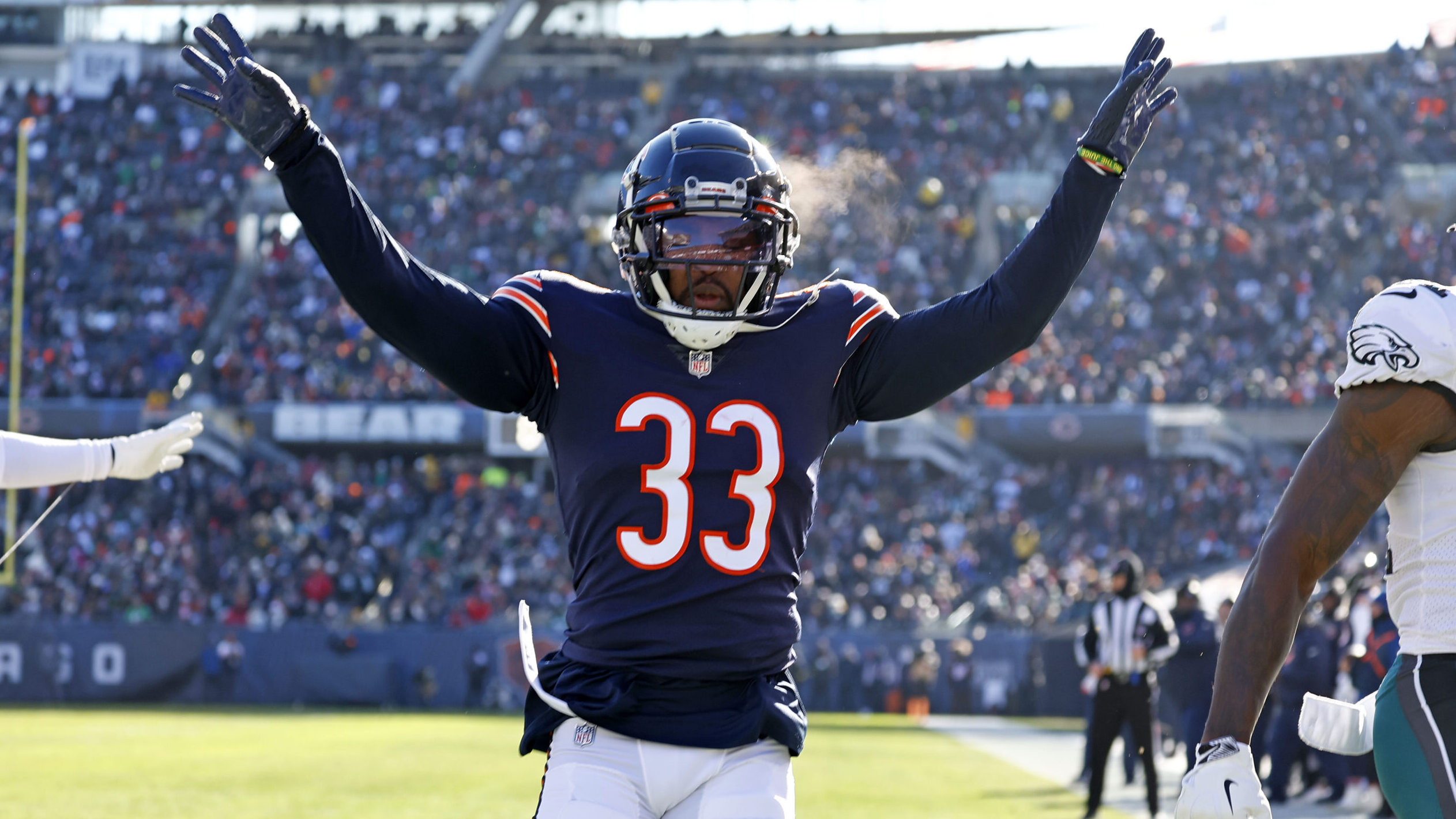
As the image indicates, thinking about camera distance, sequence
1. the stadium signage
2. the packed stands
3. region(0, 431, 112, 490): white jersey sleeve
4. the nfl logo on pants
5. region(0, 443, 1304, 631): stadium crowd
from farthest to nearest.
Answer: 1. the stadium signage
2. the packed stands
3. region(0, 443, 1304, 631): stadium crowd
4. region(0, 431, 112, 490): white jersey sleeve
5. the nfl logo on pants

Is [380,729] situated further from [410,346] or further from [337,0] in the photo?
[337,0]

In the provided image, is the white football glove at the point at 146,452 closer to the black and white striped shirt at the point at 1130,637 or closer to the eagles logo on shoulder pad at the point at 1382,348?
the eagles logo on shoulder pad at the point at 1382,348

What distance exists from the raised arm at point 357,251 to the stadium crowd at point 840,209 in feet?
77.8

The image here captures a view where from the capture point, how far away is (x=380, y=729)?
691 inches

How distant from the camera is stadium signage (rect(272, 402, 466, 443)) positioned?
2695cm

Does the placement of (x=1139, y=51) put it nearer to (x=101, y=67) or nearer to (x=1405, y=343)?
(x=1405, y=343)

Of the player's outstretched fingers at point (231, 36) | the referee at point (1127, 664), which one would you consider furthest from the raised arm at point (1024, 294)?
the referee at point (1127, 664)

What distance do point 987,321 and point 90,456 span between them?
4.07m

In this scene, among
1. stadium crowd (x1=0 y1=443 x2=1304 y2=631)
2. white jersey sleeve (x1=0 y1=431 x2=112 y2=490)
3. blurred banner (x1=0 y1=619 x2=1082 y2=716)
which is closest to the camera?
white jersey sleeve (x1=0 y1=431 x2=112 y2=490)

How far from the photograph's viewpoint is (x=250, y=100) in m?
2.64

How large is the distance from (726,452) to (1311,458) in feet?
3.51

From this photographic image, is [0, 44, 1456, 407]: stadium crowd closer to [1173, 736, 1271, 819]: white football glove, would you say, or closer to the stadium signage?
the stadium signage

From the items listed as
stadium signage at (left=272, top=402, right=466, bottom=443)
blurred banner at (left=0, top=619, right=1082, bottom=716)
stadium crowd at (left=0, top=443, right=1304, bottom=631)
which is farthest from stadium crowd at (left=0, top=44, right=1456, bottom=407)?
blurred banner at (left=0, top=619, right=1082, bottom=716)

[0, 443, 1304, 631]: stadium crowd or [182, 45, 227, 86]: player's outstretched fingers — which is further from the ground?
[182, 45, 227, 86]: player's outstretched fingers
